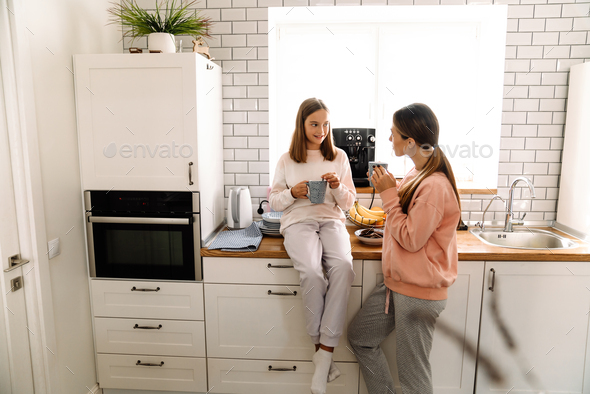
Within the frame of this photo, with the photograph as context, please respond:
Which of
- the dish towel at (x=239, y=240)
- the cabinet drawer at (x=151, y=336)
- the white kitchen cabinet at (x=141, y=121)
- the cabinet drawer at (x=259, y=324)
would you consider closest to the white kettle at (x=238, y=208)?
the dish towel at (x=239, y=240)

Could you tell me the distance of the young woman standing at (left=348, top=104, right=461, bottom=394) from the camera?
1.39 m

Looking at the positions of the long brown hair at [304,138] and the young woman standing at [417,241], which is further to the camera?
the long brown hair at [304,138]

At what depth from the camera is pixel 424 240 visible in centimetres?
140

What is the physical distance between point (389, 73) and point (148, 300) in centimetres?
198

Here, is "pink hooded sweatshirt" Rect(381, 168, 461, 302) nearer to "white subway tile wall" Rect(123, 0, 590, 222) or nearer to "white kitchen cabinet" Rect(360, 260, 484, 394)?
"white kitchen cabinet" Rect(360, 260, 484, 394)

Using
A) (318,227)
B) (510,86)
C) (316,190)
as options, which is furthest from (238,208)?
(510,86)

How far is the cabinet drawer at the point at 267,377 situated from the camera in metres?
1.92

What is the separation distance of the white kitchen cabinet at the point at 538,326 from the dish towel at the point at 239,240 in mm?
1157

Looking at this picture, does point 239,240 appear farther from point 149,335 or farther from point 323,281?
point 149,335

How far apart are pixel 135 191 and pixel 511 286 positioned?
1897 millimetres

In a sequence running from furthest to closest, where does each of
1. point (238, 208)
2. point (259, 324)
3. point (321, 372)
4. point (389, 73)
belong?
point (389, 73) → point (238, 208) → point (259, 324) → point (321, 372)

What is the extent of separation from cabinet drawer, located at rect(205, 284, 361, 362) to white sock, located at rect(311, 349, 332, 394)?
184mm

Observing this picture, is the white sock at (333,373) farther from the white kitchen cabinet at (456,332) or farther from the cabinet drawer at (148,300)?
the cabinet drawer at (148,300)

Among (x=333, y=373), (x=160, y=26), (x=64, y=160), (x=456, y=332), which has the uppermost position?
(x=160, y=26)
